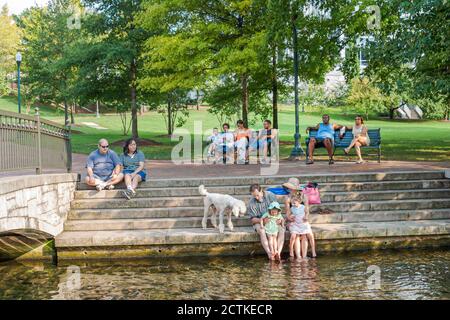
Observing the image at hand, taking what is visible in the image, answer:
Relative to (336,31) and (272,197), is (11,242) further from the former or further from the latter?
(336,31)

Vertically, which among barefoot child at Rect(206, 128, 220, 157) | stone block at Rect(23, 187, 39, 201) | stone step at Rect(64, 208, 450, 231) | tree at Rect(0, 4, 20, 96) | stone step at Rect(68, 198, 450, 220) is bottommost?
stone step at Rect(64, 208, 450, 231)

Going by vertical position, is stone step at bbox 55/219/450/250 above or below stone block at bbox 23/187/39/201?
below

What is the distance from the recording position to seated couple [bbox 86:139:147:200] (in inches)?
467

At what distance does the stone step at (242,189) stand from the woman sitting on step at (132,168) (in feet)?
0.65

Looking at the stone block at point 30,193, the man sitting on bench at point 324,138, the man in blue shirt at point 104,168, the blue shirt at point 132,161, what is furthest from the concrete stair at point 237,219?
the man sitting on bench at point 324,138

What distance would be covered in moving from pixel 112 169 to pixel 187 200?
5.72ft

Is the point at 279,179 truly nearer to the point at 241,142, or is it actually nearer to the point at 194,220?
the point at 194,220

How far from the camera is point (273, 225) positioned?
995 cm

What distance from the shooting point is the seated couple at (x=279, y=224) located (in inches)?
390

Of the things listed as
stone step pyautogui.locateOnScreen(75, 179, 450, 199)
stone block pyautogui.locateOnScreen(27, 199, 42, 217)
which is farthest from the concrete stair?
stone block pyautogui.locateOnScreen(27, 199, 42, 217)

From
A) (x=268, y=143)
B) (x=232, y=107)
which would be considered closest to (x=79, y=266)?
(x=268, y=143)

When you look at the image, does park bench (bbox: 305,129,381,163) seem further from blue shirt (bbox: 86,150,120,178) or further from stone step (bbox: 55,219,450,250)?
blue shirt (bbox: 86,150,120,178)

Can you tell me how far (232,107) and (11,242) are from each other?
24459 mm

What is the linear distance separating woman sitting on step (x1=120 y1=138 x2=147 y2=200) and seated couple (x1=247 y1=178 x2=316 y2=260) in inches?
103
